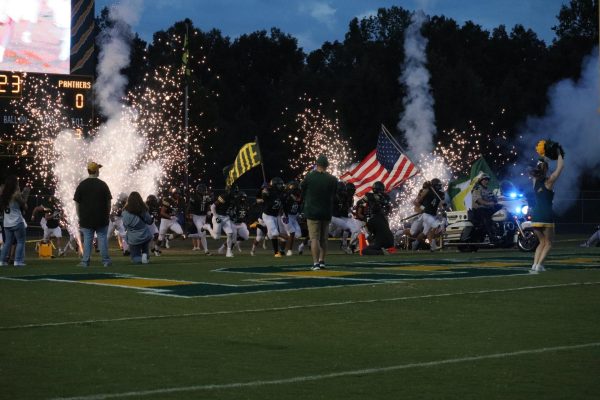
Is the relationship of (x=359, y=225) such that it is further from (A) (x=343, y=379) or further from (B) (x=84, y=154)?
(A) (x=343, y=379)

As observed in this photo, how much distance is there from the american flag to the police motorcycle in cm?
621

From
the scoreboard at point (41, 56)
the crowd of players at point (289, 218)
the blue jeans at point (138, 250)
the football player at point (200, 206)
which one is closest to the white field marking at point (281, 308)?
the blue jeans at point (138, 250)

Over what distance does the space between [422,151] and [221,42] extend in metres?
53.3

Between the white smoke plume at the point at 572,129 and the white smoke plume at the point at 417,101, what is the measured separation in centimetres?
531

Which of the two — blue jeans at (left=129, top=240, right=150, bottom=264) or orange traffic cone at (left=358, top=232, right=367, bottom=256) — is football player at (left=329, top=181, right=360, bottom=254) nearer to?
orange traffic cone at (left=358, top=232, right=367, bottom=256)

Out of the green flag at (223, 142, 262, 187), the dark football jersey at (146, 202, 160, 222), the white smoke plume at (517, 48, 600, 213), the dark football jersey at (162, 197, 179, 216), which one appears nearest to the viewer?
the dark football jersey at (146, 202, 160, 222)

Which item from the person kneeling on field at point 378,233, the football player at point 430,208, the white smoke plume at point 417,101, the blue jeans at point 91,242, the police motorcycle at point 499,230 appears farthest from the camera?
the white smoke plume at point 417,101

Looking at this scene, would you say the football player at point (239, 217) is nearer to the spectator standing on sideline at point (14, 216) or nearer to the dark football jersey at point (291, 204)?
the dark football jersey at point (291, 204)

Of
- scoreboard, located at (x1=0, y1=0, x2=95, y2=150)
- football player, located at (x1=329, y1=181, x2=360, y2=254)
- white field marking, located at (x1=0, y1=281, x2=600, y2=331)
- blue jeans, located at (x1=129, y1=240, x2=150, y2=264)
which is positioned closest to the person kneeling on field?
football player, located at (x1=329, y1=181, x2=360, y2=254)

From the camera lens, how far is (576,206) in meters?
58.0

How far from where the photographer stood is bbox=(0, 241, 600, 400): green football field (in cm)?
945

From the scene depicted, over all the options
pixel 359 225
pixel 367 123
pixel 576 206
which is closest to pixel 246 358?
pixel 359 225

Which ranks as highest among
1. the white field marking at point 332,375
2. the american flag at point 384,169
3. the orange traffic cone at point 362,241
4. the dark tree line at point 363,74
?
the dark tree line at point 363,74

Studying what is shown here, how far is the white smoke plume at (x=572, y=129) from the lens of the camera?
50.3m
